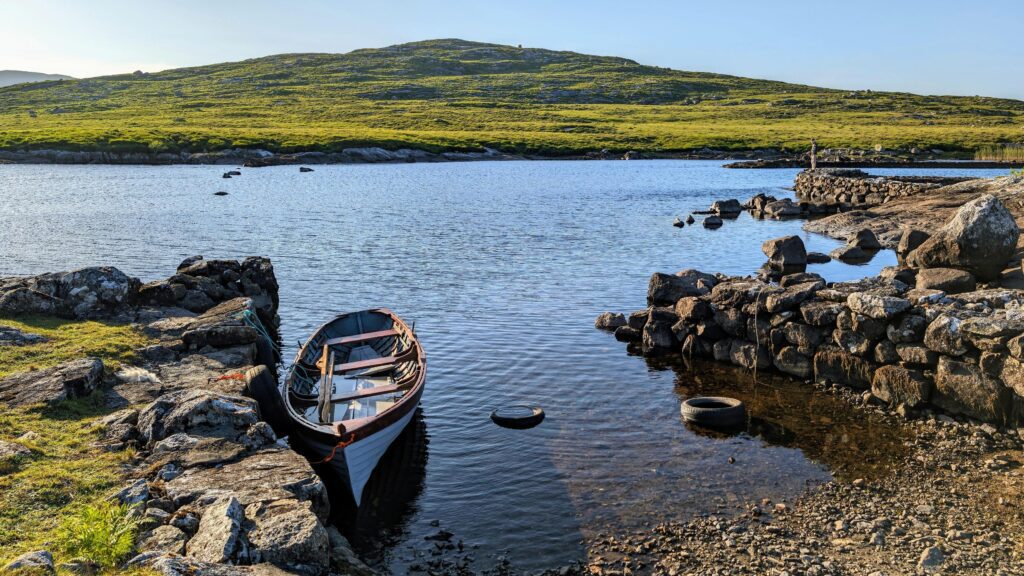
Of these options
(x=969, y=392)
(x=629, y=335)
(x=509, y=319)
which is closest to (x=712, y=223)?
(x=509, y=319)

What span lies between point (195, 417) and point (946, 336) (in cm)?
1826

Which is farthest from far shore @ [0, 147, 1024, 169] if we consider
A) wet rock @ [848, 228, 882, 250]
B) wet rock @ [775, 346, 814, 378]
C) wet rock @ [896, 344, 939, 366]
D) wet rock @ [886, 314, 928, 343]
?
wet rock @ [896, 344, 939, 366]

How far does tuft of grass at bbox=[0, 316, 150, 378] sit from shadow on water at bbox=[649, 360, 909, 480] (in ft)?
53.1

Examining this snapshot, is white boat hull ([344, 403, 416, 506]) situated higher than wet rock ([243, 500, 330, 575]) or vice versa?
wet rock ([243, 500, 330, 575])

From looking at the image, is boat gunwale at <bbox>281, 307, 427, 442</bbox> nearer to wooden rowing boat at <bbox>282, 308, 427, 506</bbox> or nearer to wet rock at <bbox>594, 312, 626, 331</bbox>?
wooden rowing boat at <bbox>282, 308, 427, 506</bbox>

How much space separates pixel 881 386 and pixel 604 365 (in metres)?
8.37

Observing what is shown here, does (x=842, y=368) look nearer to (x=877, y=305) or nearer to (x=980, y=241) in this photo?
(x=877, y=305)

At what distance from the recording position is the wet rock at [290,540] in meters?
10.8

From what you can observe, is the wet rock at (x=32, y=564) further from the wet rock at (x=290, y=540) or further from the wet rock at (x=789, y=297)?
the wet rock at (x=789, y=297)

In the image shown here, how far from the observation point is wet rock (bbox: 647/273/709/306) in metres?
29.9

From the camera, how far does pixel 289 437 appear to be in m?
18.5

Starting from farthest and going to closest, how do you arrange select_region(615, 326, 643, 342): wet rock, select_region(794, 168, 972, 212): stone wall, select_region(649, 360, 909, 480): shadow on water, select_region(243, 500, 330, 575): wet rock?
select_region(794, 168, 972, 212): stone wall < select_region(615, 326, 643, 342): wet rock < select_region(649, 360, 909, 480): shadow on water < select_region(243, 500, 330, 575): wet rock

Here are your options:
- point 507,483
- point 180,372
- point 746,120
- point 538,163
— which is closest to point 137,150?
point 538,163

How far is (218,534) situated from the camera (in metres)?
10.7
